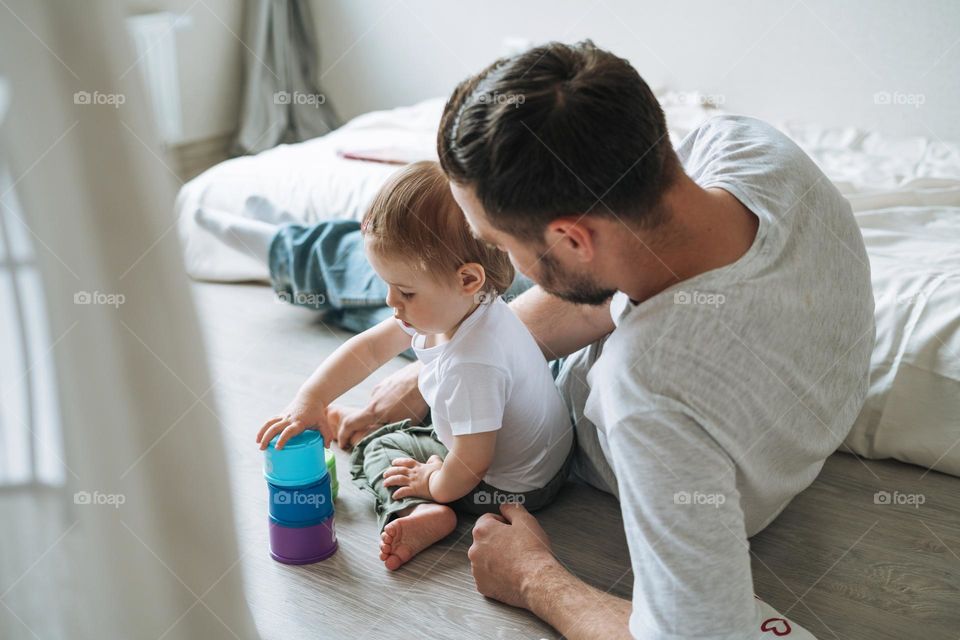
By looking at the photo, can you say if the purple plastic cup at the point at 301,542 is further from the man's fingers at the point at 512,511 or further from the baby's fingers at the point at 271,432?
the man's fingers at the point at 512,511

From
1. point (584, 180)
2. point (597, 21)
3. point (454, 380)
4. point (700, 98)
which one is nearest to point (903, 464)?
point (454, 380)

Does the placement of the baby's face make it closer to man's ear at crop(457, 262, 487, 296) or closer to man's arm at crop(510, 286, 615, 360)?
man's ear at crop(457, 262, 487, 296)

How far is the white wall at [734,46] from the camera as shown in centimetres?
237

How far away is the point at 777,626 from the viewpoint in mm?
1040

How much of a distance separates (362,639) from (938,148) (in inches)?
68.1

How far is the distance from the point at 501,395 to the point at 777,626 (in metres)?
0.43

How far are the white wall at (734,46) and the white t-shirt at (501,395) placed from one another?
5.42 ft

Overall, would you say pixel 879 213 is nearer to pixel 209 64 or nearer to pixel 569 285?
pixel 569 285

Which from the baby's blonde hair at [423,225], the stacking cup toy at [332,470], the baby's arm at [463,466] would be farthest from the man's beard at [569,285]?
the stacking cup toy at [332,470]

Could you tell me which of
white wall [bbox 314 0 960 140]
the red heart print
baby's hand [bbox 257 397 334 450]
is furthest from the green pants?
white wall [bbox 314 0 960 140]

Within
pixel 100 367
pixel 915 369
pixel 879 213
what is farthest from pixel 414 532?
pixel 879 213

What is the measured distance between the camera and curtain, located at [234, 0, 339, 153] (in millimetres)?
3168

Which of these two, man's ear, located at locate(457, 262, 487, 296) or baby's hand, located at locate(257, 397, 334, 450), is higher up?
man's ear, located at locate(457, 262, 487, 296)

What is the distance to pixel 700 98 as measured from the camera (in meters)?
2.50
